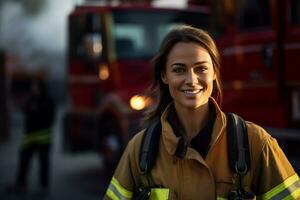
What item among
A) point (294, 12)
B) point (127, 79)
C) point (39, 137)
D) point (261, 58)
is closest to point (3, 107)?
point (39, 137)

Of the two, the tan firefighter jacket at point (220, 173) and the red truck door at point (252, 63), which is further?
the red truck door at point (252, 63)

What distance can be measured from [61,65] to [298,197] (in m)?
41.0

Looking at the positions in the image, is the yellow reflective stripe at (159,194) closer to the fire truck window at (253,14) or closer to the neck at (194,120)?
the neck at (194,120)

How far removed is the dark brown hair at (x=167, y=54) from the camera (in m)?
2.27

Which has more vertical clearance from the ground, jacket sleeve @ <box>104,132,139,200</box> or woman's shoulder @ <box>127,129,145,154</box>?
woman's shoulder @ <box>127,129,145,154</box>

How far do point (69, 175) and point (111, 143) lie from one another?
1.96 meters

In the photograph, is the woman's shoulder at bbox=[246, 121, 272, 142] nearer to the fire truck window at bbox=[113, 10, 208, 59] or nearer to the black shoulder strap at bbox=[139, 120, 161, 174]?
the black shoulder strap at bbox=[139, 120, 161, 174]

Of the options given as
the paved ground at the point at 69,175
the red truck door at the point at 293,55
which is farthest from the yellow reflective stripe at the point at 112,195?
the red truck door at the point at 293,55

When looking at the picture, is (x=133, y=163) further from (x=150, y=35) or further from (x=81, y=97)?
(x=81, y=97)

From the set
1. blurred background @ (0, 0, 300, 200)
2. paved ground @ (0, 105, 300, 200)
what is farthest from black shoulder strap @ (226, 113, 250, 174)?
paved ground @ (0, 105, 300, 200)

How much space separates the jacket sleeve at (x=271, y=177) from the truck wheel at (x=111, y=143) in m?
6.15

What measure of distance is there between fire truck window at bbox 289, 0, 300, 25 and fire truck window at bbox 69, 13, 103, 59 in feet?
11.4

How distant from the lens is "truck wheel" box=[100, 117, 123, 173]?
27.7 ft

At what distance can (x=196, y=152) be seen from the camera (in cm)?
219
